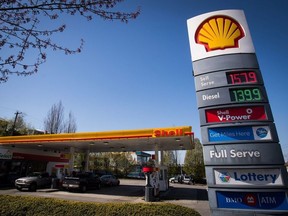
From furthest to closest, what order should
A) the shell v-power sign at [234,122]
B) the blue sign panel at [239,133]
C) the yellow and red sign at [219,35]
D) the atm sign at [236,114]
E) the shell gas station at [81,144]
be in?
the shell gas station at [81,144] < the yellow and red sign at [219,35] < the atm sign at [236,114] < the blue sign panel at [239,133] < the shell v-power sign at [234,122]

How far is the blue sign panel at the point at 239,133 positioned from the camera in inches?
181

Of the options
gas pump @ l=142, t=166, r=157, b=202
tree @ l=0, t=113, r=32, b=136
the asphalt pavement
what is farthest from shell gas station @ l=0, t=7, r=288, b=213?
tree @ l=0, t=113, r=32, b=136

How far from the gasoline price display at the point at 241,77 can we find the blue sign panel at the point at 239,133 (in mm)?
1200

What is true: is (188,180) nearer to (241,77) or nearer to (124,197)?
(124,197)

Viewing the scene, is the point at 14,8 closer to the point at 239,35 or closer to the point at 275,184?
the point at 239,35

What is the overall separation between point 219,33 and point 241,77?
141 centimetres

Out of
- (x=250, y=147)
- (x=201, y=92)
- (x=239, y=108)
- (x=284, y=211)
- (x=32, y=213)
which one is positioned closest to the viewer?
(x=284, y=211)

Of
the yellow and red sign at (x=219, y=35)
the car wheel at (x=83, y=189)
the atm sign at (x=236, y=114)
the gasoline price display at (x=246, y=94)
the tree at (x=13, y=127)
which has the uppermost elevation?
the tree at (x=13, y=127)

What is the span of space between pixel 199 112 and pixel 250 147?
141 centimetres

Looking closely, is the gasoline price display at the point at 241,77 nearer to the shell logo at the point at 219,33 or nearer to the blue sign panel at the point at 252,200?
the shell logo at the point at 219,33

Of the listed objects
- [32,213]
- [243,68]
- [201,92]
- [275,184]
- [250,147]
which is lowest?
[32,213]

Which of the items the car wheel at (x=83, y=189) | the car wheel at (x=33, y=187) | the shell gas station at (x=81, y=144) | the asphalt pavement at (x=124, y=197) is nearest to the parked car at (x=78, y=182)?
the car wheel at (x=83, y=189)

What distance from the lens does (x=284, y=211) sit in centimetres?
405

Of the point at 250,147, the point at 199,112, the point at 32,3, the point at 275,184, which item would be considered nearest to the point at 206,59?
the point at 199,112
